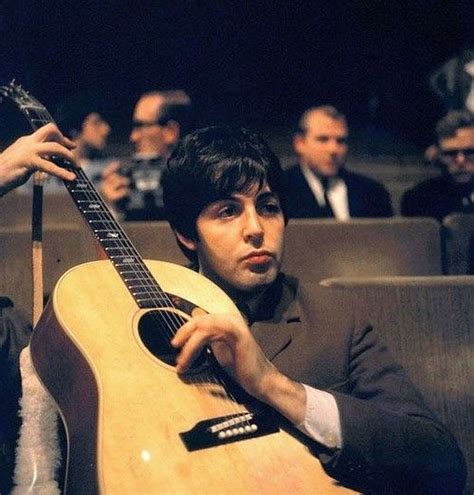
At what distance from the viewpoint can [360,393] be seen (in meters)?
1.54

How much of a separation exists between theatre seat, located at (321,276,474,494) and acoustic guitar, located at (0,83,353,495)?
A: 1.61 ft

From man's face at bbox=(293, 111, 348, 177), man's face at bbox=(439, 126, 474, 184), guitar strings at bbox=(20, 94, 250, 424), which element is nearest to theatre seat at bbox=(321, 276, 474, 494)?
guitar strings at bbox=(20, 94, 250, 424)

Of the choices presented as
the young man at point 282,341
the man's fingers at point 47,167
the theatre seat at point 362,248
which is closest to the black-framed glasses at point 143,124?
the theatre seat at point 362,248

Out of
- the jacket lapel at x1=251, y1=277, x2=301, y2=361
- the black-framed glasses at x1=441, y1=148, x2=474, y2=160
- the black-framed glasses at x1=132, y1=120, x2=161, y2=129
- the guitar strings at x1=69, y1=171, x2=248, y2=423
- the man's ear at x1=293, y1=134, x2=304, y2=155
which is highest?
the black-framed glasses at x1=132, y1=120, x2=161, y2=129

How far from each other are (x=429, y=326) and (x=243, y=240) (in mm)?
524

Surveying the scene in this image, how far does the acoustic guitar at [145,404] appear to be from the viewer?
3.78 feet

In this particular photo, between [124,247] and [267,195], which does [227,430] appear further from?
[267,195]

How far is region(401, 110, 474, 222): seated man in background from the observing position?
13.2 feet

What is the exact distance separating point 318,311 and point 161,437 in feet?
1.77

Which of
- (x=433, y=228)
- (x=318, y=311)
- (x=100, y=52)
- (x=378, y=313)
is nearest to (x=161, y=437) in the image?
(x=318, y=311)

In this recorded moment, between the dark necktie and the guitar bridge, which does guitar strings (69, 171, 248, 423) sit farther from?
the dark necktie

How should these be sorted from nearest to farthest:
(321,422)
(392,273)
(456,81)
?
(321,422) → (392,273) → (456,81)

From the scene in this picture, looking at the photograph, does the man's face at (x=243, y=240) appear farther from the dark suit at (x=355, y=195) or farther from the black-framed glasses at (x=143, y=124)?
the dark suit at (x=355, y=195)

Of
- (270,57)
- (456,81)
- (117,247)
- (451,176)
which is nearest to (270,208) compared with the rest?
(117,247)
